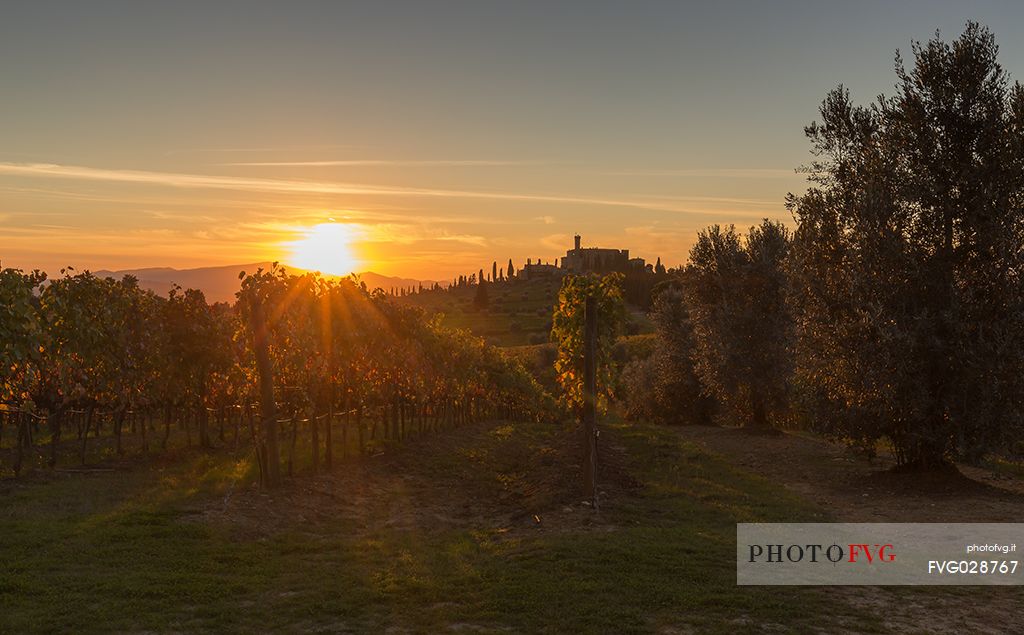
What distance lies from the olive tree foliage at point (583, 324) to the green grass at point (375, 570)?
339cm

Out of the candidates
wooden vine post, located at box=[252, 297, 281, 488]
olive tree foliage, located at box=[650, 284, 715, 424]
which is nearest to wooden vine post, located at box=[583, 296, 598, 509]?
wooden vine post, located at box=[252, 297, 281, 488]

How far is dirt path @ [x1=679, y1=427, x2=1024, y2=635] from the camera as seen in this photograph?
9.86 metres

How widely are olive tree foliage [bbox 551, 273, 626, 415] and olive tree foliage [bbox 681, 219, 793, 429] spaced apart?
19253mm

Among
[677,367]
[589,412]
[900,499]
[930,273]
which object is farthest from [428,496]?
[677,367]

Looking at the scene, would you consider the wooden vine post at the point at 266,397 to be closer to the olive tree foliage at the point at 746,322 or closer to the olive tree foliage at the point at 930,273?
the olive tree foliage at the point at 930,273

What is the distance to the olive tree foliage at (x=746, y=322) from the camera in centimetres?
Answer: 3716

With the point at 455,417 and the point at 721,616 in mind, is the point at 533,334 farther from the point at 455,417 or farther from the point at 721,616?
the point at 721,616

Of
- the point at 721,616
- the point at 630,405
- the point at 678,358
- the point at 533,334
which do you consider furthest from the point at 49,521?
the point at 533,334

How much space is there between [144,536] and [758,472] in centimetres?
1993

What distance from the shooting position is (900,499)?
19.0m

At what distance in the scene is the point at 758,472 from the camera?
24781mm

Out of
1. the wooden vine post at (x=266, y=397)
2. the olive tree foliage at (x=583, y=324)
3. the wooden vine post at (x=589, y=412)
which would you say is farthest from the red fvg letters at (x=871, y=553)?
the wooden vine post at (x=266, y=397)

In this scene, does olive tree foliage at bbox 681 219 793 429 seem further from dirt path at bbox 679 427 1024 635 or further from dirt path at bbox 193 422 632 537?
dirt path at bbox 193 422 632 537

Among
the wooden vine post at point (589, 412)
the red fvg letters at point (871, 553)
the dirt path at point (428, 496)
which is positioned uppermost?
the wooden vine post at point (589, 412)
